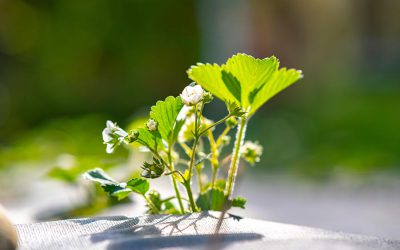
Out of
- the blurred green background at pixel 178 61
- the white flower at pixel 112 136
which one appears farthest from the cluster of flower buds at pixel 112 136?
the blurred green background at pixel 178 61

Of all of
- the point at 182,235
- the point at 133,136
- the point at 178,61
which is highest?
the point at 178,61

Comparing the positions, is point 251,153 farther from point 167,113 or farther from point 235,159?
point 167,113

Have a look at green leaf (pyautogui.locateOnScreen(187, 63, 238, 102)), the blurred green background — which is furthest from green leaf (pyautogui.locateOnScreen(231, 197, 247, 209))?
the blurred green background

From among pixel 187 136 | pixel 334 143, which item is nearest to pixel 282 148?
pixel 334 143

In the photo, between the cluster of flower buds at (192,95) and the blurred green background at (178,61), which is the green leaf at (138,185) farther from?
the blurred green background at (178,61)

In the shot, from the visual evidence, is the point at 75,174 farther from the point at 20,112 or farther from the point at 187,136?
the point at 20,112

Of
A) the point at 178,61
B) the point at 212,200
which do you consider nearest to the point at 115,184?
the point at 212,200

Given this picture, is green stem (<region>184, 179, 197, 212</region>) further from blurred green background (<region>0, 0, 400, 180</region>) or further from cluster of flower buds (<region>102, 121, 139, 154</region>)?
blurred green background (<region>0, 0, 400, 180</region>)
